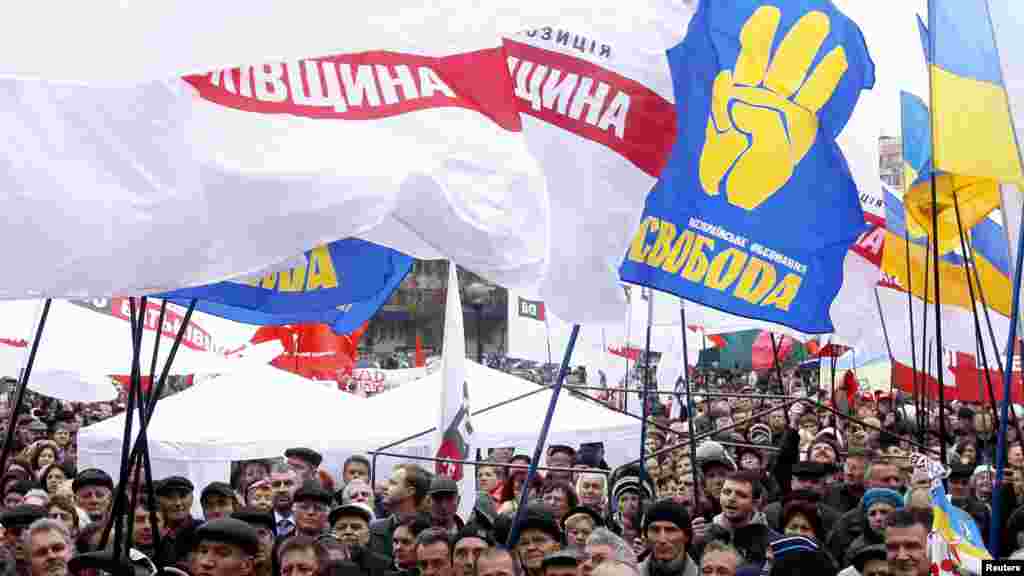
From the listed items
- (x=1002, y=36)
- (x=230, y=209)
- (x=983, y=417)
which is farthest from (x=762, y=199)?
(x=983, y=417)

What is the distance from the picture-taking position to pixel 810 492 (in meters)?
9.27

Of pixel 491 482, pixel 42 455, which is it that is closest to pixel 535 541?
pixel 491 482

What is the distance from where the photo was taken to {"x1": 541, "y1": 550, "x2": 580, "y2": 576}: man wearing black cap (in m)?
6.58

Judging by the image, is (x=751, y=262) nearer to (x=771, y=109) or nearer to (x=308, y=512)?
(x=771, y=109)

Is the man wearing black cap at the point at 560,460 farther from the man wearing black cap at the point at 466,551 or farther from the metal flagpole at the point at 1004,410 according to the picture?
the metal flagpole at the point at 1004,410

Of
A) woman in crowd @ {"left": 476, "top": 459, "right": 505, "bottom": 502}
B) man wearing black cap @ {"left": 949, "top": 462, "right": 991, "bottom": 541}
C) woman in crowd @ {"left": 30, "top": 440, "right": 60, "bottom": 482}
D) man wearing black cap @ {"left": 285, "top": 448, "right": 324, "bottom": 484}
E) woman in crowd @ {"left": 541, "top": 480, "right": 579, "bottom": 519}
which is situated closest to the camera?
man wearing black cap @ {"left": 949, "top": 462, "right": 991, "bottom": 541}

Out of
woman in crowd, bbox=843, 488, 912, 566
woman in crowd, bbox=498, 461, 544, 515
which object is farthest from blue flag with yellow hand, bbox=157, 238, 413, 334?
woman in crowd, bbox=498, 461, 544, 515

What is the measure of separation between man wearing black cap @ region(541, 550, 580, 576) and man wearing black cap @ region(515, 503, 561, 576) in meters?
1.05

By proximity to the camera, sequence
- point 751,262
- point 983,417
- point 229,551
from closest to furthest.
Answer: point 229,551
point 751,262
point 983,417

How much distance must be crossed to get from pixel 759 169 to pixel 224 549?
12.0ft

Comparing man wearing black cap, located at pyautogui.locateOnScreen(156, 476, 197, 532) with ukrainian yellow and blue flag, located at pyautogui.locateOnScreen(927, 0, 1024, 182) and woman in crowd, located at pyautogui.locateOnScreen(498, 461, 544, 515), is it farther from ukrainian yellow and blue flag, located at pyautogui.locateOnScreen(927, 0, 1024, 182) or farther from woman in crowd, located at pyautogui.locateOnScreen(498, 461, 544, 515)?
ukrainian yellow and blue flag, located at pyautogui.locateOnScreen(927, 0, 1024, 182)

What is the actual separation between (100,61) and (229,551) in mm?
3171

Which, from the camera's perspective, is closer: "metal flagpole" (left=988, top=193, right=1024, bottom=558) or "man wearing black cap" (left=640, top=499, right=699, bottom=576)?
"metal flagpole" (left=988, top=193, right=1024, bottom=558)

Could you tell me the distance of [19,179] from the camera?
3549mm
